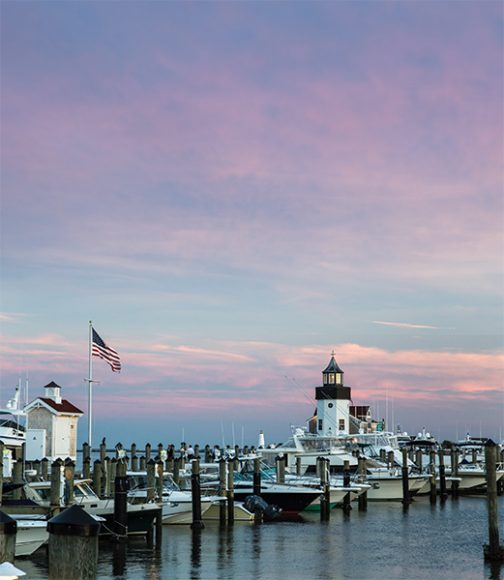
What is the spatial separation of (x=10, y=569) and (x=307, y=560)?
24.0 m

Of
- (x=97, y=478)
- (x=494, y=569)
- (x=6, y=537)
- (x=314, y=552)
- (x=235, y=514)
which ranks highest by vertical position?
(x=6, y=537)

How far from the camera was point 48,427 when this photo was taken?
2378 inches

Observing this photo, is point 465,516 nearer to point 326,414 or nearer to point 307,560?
point 307,560

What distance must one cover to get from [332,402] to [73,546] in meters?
68.6

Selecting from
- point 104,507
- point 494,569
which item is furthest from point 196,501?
point 494,569

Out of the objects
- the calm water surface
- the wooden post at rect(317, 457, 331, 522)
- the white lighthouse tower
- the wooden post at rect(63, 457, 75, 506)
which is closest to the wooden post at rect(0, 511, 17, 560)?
the calm water surface

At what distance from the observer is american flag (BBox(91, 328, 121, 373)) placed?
48406 mm

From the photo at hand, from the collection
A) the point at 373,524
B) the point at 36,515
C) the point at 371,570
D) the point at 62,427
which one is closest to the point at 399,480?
the point at 373,524

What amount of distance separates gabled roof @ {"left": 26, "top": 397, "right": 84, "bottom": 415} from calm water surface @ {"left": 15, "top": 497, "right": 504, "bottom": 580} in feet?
72.8

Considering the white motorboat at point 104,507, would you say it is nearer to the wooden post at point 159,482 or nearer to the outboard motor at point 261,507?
the wooden post at point 159,482

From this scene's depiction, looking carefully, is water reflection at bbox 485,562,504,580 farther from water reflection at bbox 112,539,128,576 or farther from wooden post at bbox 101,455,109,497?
A: wooden post at bbox 101,455,109,497

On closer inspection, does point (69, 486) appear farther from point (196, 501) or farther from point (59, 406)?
point (59, 406)

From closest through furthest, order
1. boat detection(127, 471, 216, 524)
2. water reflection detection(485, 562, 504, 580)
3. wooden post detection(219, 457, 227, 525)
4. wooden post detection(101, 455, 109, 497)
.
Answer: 1. water reflection detection(485, 562, 504, 580)
2. boat detection(127, 471, 216, 524)
3. wooden post detection(101, 455, 109, 497)
4. wooden post detection(219, 457, 227, 525)

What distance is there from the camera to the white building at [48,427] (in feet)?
197
